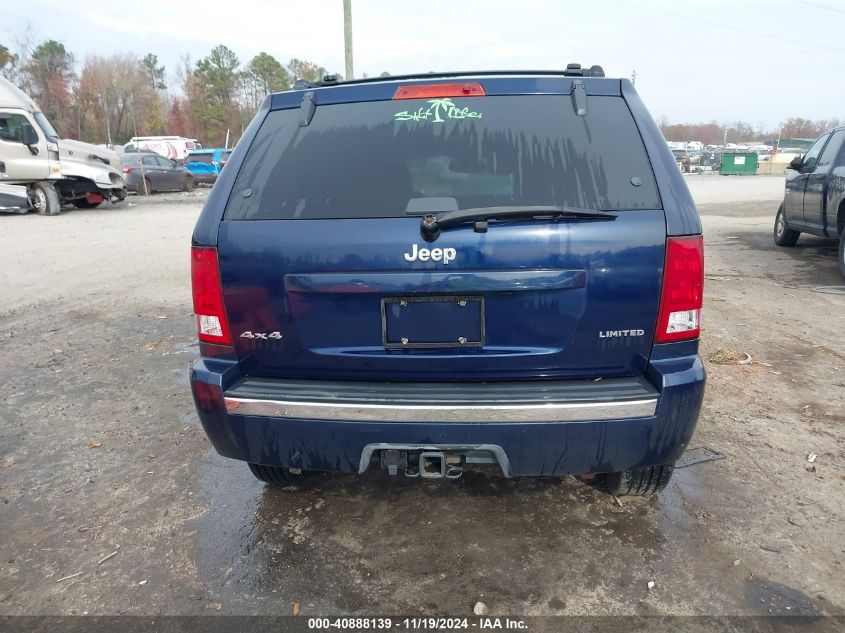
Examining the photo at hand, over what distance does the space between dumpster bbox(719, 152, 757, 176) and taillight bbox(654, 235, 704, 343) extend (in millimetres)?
47759

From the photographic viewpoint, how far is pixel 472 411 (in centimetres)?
237

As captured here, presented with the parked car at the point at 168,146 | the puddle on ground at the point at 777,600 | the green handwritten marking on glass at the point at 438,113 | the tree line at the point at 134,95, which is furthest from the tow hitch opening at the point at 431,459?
the tree line at the point at 134,95

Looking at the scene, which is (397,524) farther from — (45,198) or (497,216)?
(45,198)

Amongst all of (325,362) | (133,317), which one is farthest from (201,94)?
(325,362)

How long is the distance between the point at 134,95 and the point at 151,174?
64.1m

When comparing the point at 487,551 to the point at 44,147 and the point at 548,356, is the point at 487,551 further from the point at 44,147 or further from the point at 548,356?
the point at 44,147

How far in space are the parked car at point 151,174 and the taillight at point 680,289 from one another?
2547 centimetres

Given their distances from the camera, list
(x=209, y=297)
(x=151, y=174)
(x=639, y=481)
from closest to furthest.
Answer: (x=209, y=297)
(x=639, y=481)
(x=151, y=174)

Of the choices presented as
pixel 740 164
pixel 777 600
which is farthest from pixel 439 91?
pixel 740 164

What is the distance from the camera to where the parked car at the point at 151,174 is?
81.2 feet

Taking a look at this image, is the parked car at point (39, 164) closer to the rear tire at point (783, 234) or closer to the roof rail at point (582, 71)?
the rear tire at point (783, 234)

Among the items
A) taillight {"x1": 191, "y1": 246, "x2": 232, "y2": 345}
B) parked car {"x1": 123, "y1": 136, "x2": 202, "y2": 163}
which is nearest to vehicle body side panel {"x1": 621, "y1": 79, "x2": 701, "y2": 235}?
taillight {"x1": 191, "y1": 246, "x2": 232, "y2": 345}

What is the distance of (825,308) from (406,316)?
6.28m

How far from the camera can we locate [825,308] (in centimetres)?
684
